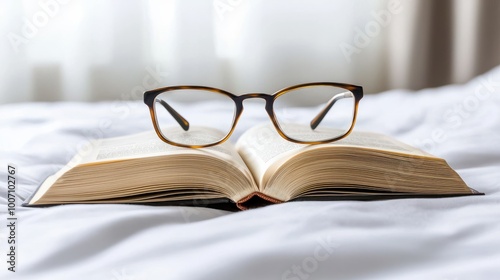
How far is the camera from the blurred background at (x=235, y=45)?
2275mm

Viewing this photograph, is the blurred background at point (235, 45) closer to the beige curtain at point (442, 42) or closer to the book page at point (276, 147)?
the beige curtain at point (442, 42)

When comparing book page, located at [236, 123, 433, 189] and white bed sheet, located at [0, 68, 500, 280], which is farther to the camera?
book page, located at [236, 123, 433, 189]

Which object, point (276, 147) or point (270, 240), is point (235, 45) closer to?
point (276, 147)

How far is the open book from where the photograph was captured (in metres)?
0.64

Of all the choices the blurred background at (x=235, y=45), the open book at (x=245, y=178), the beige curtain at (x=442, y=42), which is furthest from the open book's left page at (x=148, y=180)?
the beige curtain at (x=442, y=42)

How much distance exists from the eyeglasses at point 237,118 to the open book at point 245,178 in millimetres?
69

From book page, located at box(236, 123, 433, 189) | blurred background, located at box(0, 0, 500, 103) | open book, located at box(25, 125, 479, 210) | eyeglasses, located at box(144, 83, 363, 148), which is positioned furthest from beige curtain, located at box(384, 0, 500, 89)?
open book, located at box(25, 125, 479, 210)

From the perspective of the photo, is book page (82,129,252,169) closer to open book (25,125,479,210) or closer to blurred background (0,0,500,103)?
open book (25,125,479,210)

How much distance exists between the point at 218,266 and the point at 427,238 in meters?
0.19

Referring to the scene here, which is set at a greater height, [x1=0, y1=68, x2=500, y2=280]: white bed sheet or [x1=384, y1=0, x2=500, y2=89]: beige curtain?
[x1=384, y1=0, x2=500, y2=89]: beige curtain

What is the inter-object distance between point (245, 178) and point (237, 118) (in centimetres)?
17

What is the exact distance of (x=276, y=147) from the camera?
763 millimetres

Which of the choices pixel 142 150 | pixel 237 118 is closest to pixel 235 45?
pixel 237 118

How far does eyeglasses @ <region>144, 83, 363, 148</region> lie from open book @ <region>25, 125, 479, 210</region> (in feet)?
0.23
